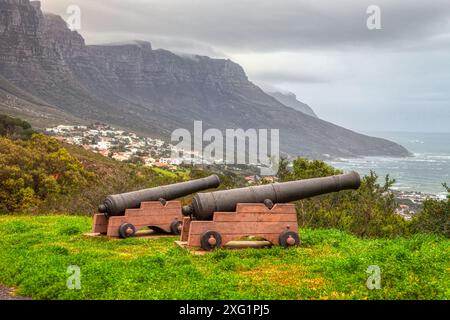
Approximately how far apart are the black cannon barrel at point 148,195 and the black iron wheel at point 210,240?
3434 millimetres

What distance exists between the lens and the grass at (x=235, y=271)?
8.01 m

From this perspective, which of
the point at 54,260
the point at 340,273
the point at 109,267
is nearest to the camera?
the point at 340,273

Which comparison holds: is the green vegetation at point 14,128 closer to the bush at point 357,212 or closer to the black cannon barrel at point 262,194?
the bush at point 357,212

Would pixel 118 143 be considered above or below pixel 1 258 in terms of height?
above

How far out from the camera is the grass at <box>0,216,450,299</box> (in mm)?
8008

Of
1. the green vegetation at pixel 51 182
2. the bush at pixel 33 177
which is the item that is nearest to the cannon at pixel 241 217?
the green vegetation at pixel 51 182

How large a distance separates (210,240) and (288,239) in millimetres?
1731

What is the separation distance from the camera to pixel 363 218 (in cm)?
2173

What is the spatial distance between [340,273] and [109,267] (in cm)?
398

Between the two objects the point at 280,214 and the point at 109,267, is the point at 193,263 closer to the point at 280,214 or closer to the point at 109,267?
the point at 109,267

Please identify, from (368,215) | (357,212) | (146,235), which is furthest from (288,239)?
(357,212)
